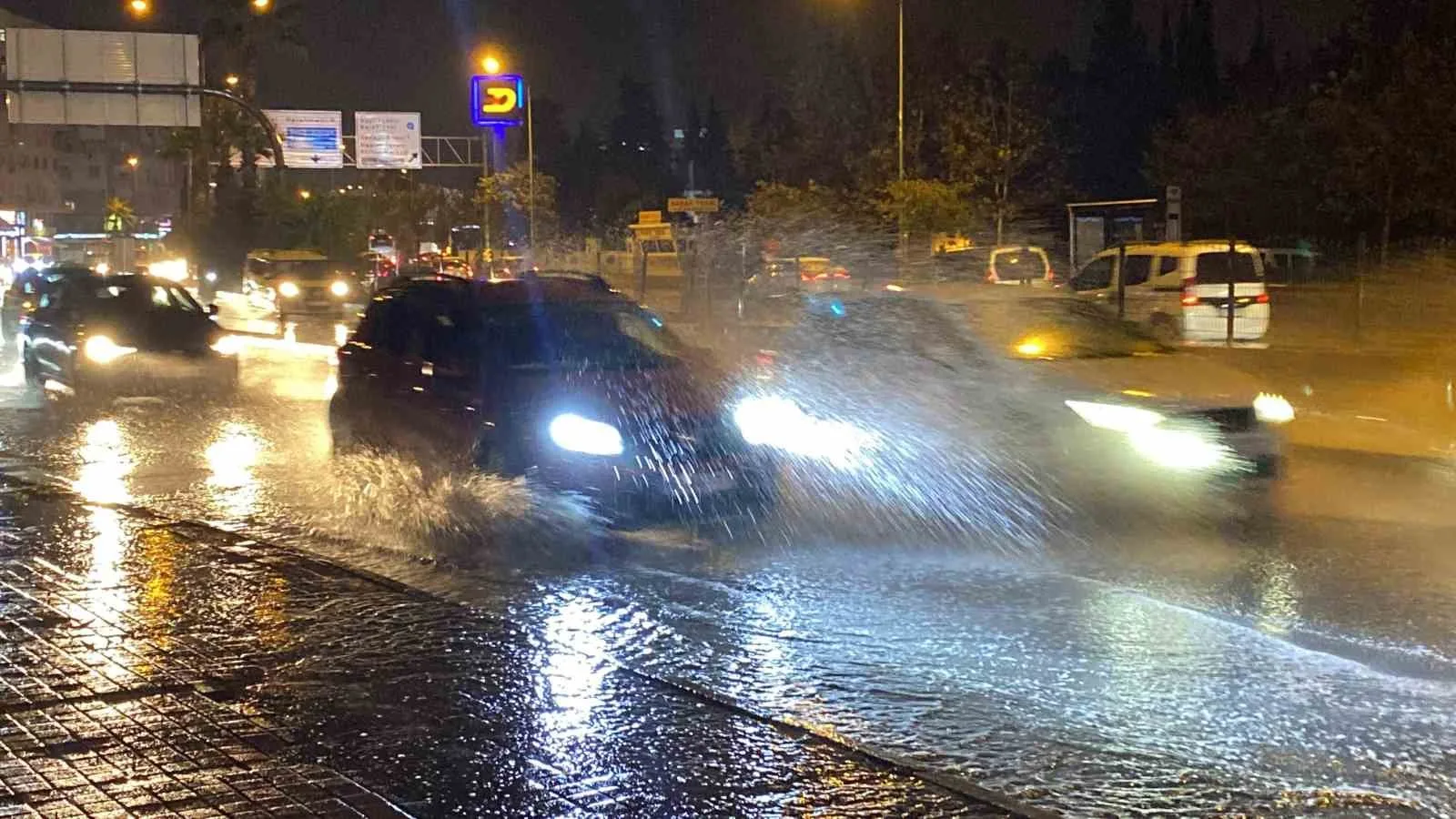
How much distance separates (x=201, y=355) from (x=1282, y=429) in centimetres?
1243

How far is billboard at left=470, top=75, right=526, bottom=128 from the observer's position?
80.1 ft

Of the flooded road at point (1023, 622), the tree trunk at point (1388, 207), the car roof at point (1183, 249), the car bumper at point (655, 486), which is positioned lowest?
the flooded road at point (1023, 622)

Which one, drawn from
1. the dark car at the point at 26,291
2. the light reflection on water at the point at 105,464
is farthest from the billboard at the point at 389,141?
the light reflection on water at the point at 105,464

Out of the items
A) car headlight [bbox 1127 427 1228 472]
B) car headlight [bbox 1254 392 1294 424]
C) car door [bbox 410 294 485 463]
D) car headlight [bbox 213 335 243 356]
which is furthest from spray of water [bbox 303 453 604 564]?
car headlight [bbox 213 335 243 356]

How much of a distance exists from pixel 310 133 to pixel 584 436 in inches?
2203

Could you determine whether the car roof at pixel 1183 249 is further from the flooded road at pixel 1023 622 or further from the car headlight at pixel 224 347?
the car headlight at pixel 224 347

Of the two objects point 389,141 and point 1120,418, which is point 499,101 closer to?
point 1120,418

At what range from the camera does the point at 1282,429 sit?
34.8 ft

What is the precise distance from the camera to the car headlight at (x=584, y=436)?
29.7ft

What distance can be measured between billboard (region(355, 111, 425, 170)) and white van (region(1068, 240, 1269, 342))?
145ft

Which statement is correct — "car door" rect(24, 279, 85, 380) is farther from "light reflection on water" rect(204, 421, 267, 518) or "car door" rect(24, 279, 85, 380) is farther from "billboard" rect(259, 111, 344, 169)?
"billboard" rect(259, 111, 344, 169)

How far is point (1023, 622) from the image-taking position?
7.17m

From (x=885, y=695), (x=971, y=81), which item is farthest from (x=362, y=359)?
(x=971, y=81)

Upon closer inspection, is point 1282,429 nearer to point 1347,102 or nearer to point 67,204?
point 1347,102
